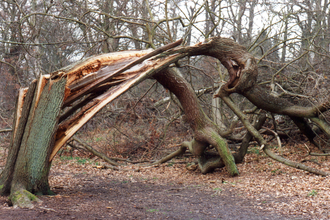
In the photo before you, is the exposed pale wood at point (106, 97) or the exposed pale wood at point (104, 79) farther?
the exposed pale wood at point (104, 79)

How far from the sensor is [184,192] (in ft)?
18.7

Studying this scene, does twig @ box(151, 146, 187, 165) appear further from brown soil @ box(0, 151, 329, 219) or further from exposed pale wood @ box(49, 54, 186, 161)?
exposed pale wood @ box(49, 54, 186, 161)

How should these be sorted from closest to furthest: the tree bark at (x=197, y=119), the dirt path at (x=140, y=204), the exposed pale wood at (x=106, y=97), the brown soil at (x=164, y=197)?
the dirt path at (x=140, y=204) < the brown soil at (x=164, y=197) < the exposed pale wood at (x=106, y=97) < the tree bark at (x=197, y=119)

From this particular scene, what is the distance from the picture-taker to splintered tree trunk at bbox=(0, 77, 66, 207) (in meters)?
4.43

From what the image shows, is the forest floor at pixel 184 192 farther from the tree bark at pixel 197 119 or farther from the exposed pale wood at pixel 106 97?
the exposed pale wood at pixel 106 97

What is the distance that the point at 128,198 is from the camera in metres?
5.09

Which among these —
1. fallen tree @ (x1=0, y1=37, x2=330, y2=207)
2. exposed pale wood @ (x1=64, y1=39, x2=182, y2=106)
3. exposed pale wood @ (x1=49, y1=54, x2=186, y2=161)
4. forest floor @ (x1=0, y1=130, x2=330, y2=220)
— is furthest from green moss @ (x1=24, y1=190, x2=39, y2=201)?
exposed pale wood @ (x1=64, y1=39, x2=182, y2=106)

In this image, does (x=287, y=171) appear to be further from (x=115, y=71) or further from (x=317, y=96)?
(x=115, y=71)

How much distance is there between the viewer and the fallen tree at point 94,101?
448 centimetres

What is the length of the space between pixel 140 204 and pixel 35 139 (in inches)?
71.5

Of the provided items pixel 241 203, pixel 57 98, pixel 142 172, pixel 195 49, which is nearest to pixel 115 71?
pixel 57 98

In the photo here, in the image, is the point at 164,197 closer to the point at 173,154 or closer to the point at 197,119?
the point at 197,119

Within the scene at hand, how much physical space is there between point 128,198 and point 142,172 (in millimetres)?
2800

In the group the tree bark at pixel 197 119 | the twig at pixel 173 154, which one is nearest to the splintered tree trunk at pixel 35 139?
the tree bark at pixel 197 119
